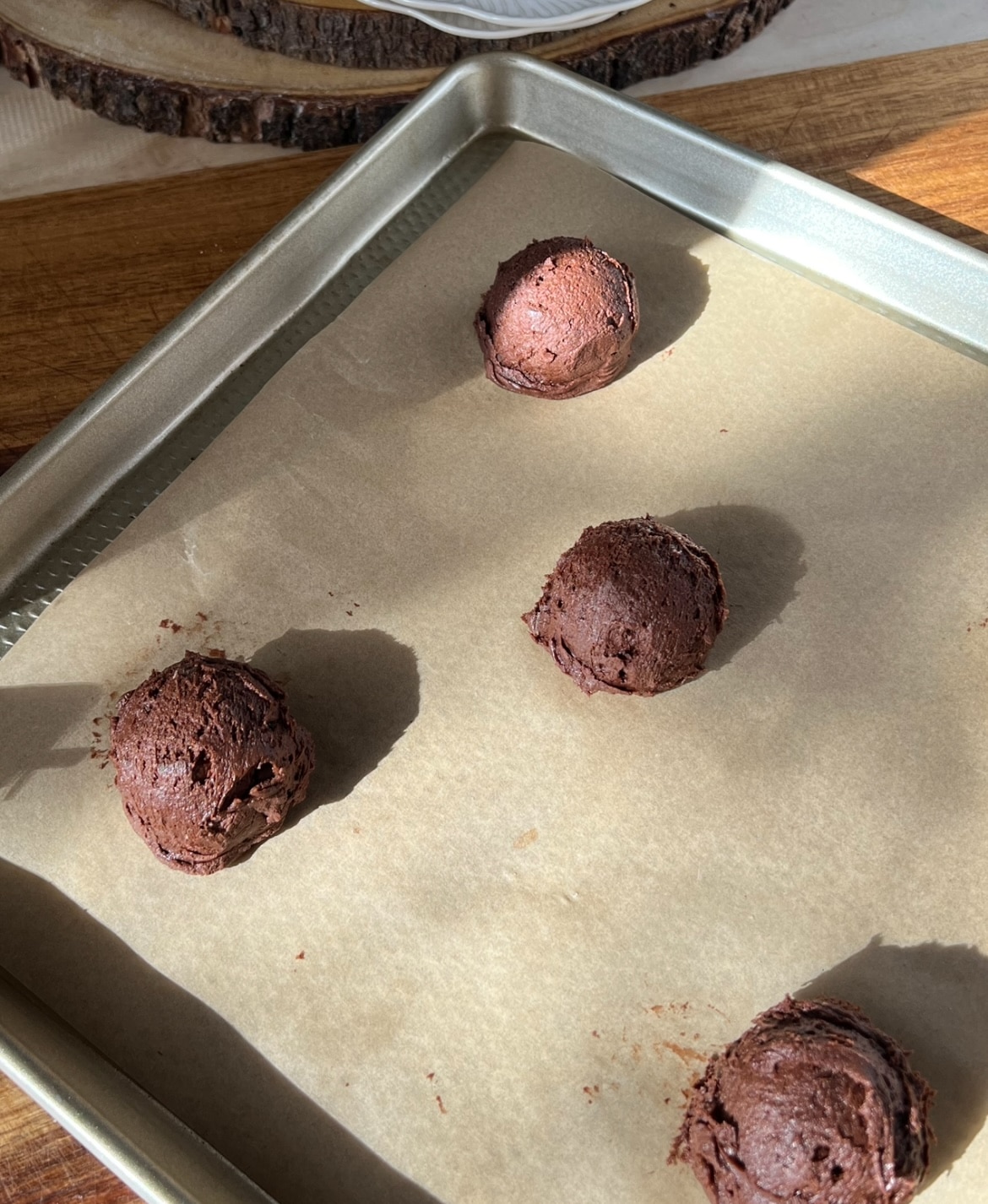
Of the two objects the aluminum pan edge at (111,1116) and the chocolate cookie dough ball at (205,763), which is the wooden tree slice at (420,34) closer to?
the chocolate cookie dough ball at (205,763)

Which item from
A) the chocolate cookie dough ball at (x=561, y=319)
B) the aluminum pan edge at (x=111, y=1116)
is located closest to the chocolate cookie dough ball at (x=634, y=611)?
the chocolate cookie dough ball at (x=561, y=319)

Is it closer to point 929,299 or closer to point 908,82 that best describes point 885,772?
point 929,299

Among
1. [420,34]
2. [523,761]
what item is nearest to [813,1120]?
[523,761]

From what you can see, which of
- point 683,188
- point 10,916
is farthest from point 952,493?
point 10,916

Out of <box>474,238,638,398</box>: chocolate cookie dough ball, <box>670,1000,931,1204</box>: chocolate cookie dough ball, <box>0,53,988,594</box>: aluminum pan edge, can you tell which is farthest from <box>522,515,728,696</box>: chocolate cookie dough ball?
<box>0,53,988,594</box>: aluminum pan edge

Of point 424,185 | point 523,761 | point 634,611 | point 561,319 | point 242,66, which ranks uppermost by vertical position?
point 242,66

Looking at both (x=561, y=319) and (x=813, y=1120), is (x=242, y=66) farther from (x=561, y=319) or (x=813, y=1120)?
(x=813, y=1120)
